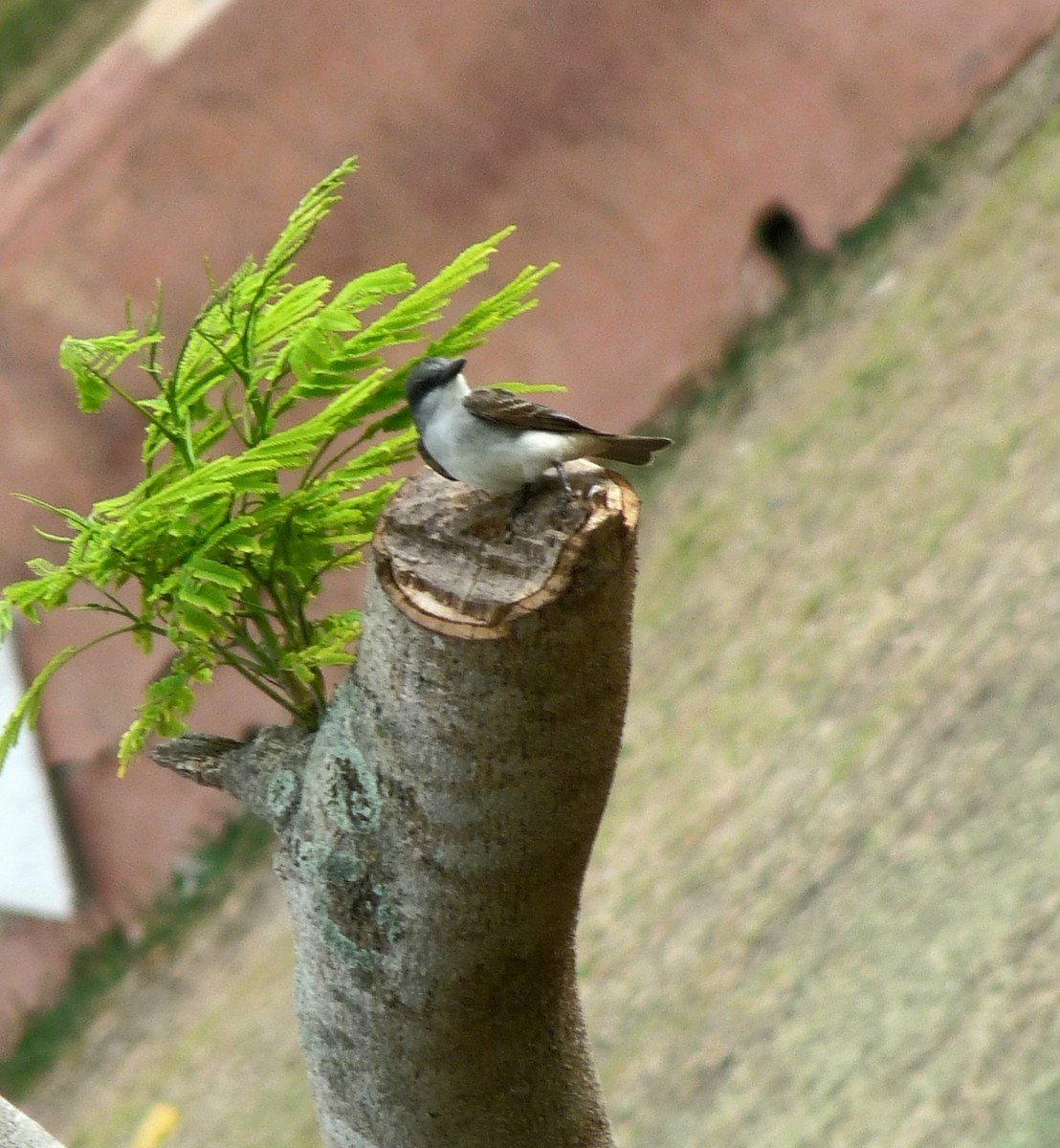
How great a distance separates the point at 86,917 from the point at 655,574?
9.27 ft

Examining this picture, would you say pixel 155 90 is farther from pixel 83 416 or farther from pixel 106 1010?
pixel 106 1010

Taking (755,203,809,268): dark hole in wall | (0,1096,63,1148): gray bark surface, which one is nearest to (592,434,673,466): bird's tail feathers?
(0,1096,63,1148): gray bark surface

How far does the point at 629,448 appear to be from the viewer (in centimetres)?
227

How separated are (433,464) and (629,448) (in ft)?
0.99

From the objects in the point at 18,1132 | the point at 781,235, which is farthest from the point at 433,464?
the point at 781,235

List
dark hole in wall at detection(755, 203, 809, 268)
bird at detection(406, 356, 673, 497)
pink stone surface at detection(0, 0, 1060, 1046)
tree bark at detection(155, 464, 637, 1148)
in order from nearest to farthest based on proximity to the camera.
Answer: tree bark at detection(155, 464, 637, 1148), bird at detection(406, 356, 673, 497), pink stone surface at detection(0, 0, 1060, 1046), dark hole in wall at detection(755, 203, 809, 268)

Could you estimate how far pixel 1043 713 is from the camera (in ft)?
16.3

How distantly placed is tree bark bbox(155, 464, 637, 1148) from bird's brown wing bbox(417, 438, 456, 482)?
0.02 meters

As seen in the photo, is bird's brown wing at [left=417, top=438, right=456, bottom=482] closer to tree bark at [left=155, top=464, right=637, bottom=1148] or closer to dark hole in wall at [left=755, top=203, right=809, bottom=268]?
tree bark at [left=155, top=464, right=637, bottom=1148]

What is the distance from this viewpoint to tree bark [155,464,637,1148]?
194 cm

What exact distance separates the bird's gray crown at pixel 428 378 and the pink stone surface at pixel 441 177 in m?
3.91

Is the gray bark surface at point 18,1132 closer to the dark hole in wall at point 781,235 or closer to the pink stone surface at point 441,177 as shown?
the pink stone surface at point 441,177

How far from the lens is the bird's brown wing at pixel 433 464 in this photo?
216 centimetres

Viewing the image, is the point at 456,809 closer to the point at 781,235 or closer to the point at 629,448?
the point at 629,448
